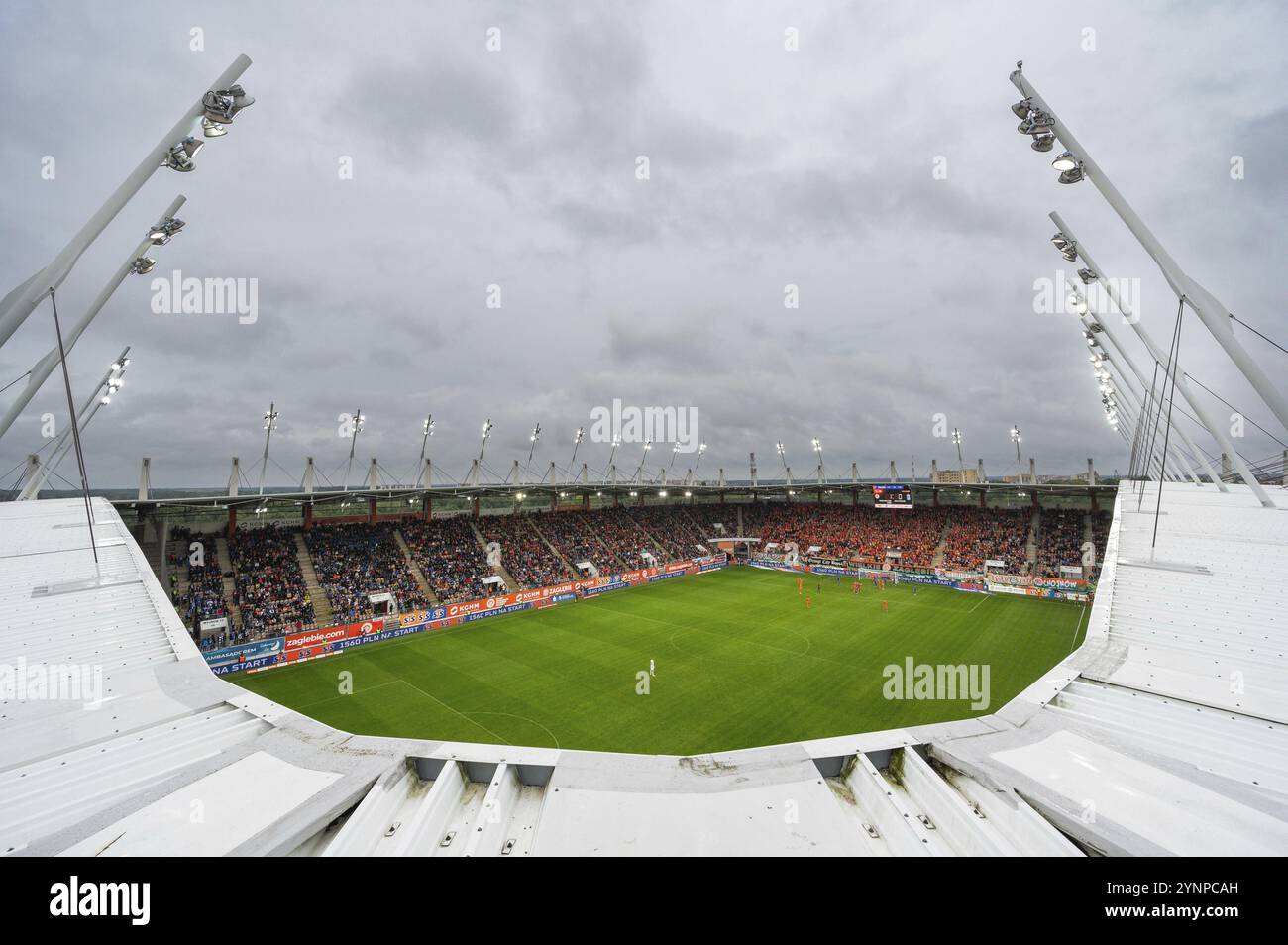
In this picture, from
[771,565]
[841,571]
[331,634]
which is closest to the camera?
[331,634]

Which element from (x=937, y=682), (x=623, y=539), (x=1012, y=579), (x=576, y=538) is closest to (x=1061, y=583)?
(x=1012, y=579)

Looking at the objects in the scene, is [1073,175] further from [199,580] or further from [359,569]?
[199,580]

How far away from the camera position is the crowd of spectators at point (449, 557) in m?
37.7

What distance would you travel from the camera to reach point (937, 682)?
22875 millimetres

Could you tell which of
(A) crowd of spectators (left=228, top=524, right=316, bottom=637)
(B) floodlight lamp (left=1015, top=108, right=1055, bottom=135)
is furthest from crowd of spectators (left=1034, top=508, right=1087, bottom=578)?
(A) crowd of spectators (left=228, top=524, right=316, bottom=637)

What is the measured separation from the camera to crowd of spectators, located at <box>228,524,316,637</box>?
2909 centimetres

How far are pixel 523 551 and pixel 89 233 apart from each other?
39708mm

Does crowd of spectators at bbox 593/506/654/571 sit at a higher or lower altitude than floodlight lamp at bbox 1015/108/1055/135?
lower

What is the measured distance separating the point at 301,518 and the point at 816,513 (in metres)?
54.4

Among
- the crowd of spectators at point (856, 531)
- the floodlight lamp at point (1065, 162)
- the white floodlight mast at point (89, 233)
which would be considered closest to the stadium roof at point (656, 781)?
the white floodlight mast at point (89, 233)

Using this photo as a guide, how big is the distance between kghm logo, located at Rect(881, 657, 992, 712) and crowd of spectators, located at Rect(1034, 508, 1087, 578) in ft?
87.4
